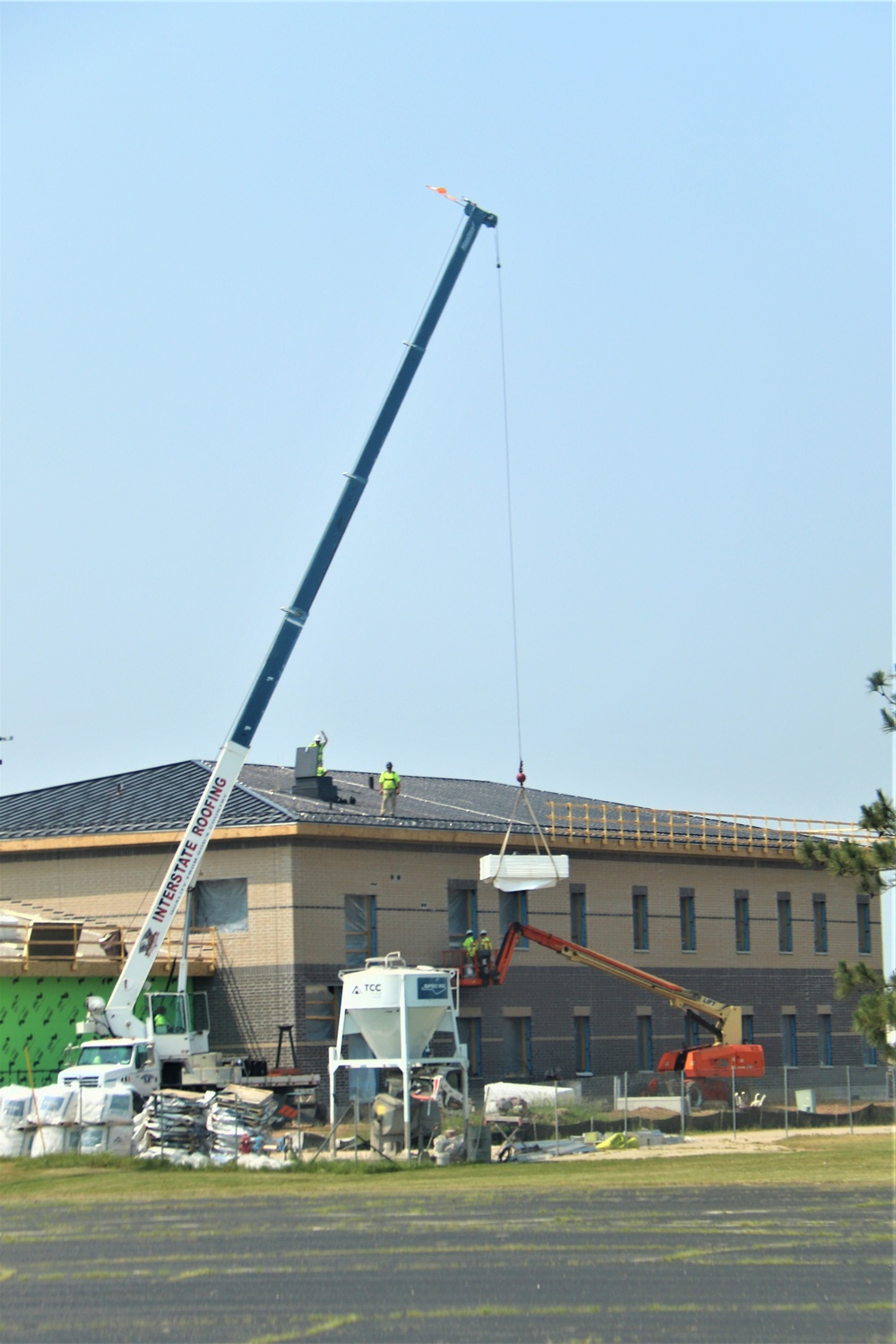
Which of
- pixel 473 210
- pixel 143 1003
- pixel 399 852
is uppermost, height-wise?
pixel 473 210

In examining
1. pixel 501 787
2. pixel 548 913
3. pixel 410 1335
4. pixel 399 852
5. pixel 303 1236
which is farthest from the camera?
pixel 501 787

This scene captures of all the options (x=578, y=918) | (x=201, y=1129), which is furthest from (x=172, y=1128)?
(x=578, y=918)

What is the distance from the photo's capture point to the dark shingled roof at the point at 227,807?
44.4 meters

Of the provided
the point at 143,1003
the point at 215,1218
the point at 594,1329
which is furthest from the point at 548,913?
the point at 594,1329

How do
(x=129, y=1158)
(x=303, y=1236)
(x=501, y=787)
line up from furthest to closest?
(x=501, y=787) < (x=129, y=1158) < (x=303, y=1236)

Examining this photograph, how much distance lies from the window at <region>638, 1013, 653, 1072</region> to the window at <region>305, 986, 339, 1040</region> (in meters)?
11.3

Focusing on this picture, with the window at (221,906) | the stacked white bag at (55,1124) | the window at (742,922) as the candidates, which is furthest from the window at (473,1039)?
the stacked white bag at (55,1124)

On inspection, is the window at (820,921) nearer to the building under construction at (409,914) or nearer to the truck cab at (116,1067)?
the building under construction at (409,914)

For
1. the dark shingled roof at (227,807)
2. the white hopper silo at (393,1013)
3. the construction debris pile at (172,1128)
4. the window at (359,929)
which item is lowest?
the construction debris pile at (172,1128)

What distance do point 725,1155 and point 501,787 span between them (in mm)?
27895

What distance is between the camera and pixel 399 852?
4484 cm

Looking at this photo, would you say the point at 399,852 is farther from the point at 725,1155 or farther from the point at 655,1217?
the point at 655,1217

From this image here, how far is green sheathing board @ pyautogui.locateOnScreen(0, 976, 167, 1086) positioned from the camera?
132 feet

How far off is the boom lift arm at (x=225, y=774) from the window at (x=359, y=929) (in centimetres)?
586
